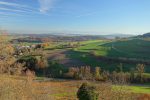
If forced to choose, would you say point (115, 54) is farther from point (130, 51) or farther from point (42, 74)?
point (42, 74)

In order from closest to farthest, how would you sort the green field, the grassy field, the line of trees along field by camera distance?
the line of trees along field → the green field → the grassy field

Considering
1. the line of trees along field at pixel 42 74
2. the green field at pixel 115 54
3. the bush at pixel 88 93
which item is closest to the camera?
the line of trees along field at pixel 42 74

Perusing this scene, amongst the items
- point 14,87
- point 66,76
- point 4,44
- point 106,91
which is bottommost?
point 66,76

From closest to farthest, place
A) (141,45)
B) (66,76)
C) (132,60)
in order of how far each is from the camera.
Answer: (66,76) < (132,60) < (141,45)

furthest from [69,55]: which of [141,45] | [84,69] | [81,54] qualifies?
[141,45]

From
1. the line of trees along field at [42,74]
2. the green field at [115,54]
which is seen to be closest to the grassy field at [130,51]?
the green field at [115,54]

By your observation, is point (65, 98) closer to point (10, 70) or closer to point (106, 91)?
point (106, 91)

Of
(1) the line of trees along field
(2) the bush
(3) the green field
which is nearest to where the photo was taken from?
(1) the line of trees along field

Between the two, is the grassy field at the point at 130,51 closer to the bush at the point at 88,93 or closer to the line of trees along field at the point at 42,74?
the line of trees along field at the point at 42,74

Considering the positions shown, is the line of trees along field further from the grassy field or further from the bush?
the grassy field

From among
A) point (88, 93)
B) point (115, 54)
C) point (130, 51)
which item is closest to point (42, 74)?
point (115, 54)

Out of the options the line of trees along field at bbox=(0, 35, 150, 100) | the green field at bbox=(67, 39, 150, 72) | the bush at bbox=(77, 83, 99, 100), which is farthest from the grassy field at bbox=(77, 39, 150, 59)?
the bush at bbox=(77, 83, 99, 100)
